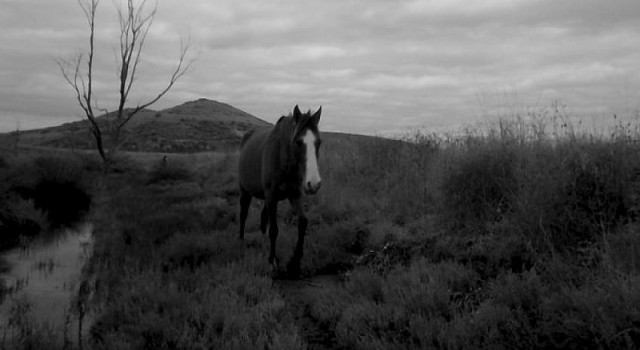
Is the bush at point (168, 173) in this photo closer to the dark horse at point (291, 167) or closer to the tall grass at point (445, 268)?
the tall grass at point (445, 268)

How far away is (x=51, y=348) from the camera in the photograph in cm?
393

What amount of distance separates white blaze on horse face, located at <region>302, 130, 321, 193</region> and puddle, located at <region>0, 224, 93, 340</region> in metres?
3.03

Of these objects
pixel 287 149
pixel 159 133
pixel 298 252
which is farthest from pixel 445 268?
pixel 159 133

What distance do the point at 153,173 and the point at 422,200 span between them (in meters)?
15.9

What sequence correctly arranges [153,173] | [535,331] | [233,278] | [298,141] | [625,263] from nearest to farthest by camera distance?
1. [535,331]
2. [625,263]
3. [233,278]
4. [298,141]
5. [153,173]

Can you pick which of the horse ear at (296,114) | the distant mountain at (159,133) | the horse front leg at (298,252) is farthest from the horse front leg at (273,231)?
the distant mountain at (159,133)

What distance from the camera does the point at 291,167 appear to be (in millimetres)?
6633

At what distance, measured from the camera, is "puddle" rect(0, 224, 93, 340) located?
5191 mm

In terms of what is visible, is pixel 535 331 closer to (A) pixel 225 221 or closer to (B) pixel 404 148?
(A) pixel 225 221

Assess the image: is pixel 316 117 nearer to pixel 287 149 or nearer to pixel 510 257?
pixel 287 149

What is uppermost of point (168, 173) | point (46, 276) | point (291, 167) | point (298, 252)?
point (291, 167)

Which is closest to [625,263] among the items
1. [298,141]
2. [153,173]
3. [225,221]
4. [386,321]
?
[386,321]

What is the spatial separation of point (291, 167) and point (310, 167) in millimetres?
912

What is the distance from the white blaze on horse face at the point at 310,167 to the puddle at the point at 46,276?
9.96 ft
